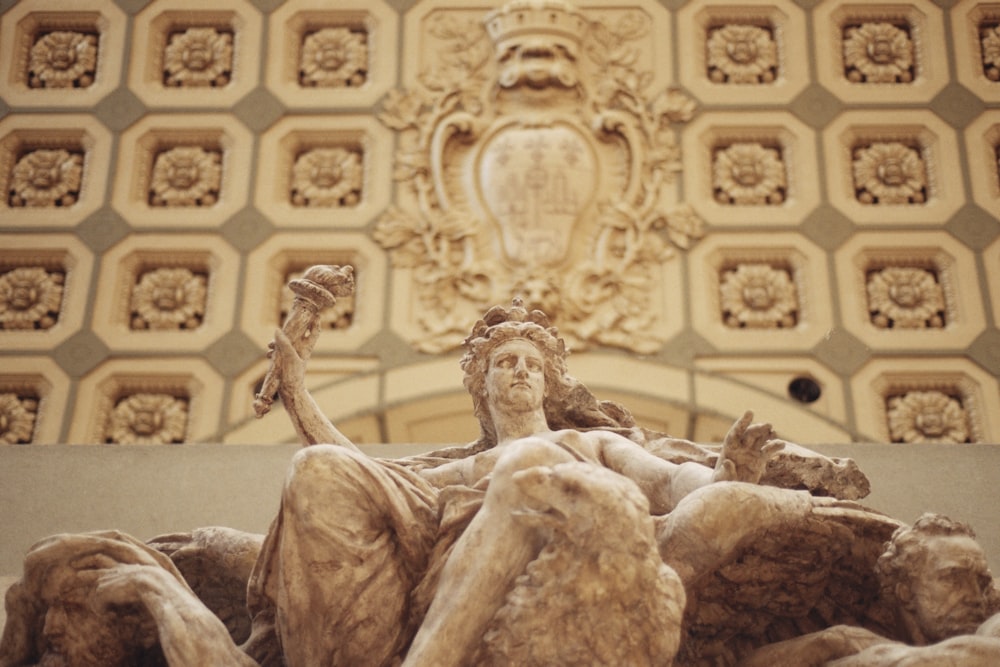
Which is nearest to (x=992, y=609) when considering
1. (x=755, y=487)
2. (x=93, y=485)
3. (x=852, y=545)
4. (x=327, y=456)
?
(x=852, y=545)

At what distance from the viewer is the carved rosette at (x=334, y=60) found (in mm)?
7535

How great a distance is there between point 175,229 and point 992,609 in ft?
17.1

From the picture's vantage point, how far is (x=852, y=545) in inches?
117

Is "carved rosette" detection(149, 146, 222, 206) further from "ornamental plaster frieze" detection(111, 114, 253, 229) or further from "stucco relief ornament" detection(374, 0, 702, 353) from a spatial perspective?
"stucco relief ornament" detection(374, 0, 702, 353)

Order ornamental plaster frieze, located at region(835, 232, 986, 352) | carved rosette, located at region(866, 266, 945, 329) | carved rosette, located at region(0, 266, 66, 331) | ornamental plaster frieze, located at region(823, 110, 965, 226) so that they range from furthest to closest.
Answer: ornamental plaster frieze, located at region(823, 110, 965, 226) → carved rosette, located at region(0, 266, 66, 331) → carved rosette, located at region(866, 266, 945, 329) → ornamental plaster frieze, located at region(835, 232, 986, 352)

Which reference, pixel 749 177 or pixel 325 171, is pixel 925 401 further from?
pixel 325 171

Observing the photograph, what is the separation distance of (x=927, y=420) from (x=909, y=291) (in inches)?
29.2

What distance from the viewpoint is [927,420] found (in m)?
6.45

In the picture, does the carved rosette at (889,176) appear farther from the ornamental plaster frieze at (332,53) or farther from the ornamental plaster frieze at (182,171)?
the ornamental plaster frieze at (182,171)

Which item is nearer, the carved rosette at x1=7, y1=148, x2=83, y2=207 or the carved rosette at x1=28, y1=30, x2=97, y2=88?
the carved rosette at x1=7, y1=148, x2=83, y2=207

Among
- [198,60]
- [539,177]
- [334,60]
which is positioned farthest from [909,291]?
[198,60]

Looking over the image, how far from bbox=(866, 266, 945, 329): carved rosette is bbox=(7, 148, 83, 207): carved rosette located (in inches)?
167

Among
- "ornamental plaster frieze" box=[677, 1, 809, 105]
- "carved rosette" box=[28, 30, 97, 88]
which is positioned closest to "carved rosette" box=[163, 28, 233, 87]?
"carved rosette" box=[28, 30, 97, 88]

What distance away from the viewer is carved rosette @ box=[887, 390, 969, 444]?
6.43 metres
